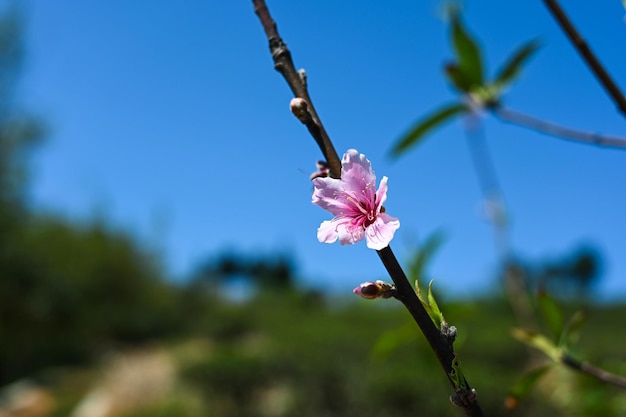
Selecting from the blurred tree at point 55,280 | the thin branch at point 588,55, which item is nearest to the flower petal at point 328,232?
the thin branch at point 588,55

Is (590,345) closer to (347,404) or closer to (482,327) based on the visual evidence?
(482,327)

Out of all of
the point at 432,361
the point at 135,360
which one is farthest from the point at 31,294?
the point at 432,361

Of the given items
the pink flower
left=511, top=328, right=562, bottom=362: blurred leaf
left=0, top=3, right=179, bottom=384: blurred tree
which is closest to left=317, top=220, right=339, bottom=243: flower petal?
the pink flower

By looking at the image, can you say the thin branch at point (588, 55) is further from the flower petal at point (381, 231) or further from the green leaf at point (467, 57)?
the green leaf at point (467, 57)

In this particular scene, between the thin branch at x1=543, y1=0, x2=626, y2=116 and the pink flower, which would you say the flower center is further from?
the thin branch at x1=543, y1=0, x2=626, y2=116

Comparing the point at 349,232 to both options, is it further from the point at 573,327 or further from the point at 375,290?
the point at 573,327

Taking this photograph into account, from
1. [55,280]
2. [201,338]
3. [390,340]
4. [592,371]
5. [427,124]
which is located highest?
[55,280]

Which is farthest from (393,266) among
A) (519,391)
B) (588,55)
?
(519,391)
